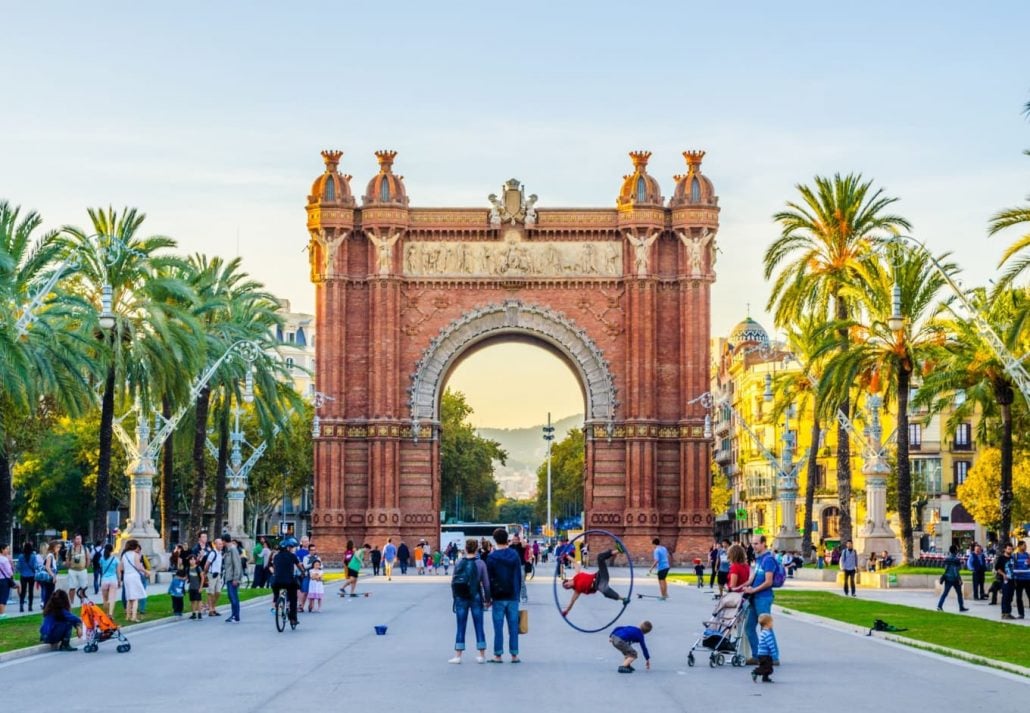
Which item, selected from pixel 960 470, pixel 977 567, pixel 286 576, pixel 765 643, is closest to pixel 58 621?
pixel 286 576

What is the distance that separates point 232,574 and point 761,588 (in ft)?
49.8

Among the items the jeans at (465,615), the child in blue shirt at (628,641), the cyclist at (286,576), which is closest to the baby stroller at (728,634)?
the child in blue shirt at (628,641)

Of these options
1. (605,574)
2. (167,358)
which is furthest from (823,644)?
(167,358)

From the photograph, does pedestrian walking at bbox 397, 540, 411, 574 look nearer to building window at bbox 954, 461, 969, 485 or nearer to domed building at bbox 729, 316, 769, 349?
building window at bbox 954, 461, 969, 485

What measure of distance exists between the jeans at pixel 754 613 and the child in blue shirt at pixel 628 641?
1.40 m

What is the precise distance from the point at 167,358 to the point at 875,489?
22525 mm

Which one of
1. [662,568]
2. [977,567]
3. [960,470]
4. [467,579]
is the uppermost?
[960,470]

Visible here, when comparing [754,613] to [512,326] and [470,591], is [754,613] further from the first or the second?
[512,326]

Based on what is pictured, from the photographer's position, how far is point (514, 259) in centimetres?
7081

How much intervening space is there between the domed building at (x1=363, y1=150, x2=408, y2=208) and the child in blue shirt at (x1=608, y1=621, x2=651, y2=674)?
166ft

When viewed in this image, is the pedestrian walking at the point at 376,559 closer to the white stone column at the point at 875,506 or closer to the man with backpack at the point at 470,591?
the white stone column at the point at 875,506

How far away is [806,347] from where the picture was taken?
2502 inches

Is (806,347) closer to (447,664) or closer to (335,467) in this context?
(335,467)

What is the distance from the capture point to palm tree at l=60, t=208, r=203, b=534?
4469 cm
